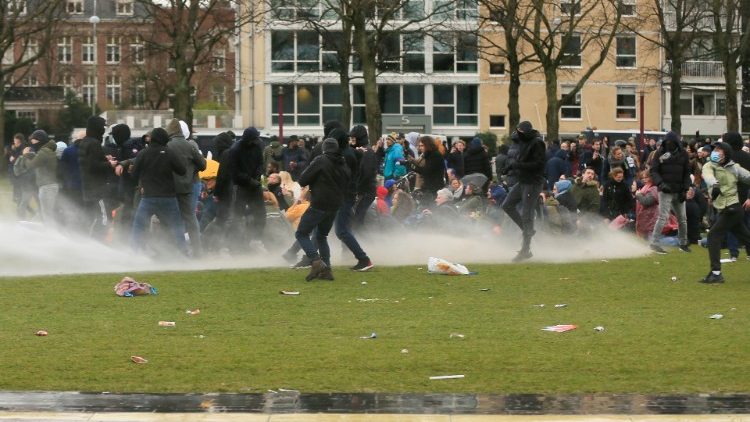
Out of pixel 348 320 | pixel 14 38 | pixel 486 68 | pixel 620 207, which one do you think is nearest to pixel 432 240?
pixel 620 207

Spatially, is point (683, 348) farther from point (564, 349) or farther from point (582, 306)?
point (582, 306)

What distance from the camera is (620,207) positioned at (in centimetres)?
2344

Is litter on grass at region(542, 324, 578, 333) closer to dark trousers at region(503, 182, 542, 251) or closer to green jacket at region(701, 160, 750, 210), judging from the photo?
green jacket at region(701, 160, 750, 210)

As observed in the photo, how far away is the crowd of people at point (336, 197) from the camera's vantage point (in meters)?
17.0

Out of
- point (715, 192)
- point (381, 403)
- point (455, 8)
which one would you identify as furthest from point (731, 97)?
point (381, 403)

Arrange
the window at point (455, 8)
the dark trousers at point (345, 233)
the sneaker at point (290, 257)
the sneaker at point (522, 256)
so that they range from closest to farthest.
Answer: the dark trousers at point (345, 233)
the sneaker at point (290, 257)
the sneaker at point (522, 256)
the window at point (455, 8)

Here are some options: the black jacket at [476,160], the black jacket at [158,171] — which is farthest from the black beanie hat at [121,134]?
the black jacket at [476,160]

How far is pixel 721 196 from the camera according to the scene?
16.6 metres

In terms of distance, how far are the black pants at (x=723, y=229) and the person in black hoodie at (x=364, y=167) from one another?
5.01 metres

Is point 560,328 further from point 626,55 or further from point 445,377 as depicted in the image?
point 626,55

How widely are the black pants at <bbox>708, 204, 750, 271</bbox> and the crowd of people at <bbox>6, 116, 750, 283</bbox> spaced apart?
2cm

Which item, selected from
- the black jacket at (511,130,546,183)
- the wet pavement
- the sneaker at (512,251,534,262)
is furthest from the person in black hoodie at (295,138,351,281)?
the wet pavement

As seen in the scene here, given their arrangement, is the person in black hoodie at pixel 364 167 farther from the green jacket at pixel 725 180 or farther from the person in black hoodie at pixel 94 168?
the green jacket at pixel 725 180

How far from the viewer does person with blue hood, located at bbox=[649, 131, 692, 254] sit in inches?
818
